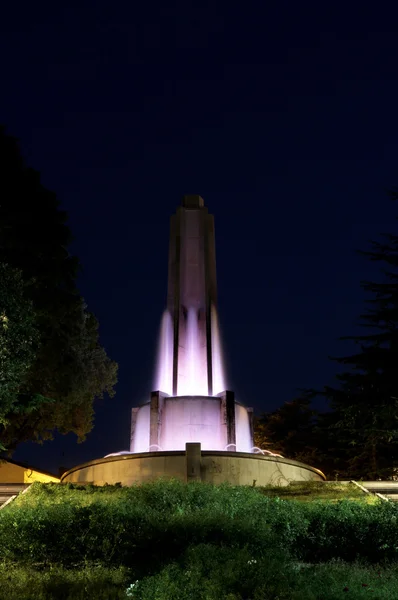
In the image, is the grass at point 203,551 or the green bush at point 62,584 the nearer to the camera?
the grass at point 203,551

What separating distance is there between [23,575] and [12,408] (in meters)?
8.45

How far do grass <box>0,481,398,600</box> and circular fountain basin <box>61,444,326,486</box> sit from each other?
Result: 7358mm

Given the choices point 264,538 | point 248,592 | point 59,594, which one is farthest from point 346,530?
point 59,594

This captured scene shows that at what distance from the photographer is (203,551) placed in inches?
287

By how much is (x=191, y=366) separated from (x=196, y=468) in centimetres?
636

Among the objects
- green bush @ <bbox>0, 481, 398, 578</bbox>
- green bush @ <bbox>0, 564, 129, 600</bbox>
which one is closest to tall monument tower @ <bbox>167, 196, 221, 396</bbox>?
green bush @ <bbox>0, 481, 398, 578</bbox>

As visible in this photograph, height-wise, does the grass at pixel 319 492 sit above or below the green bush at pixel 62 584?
above

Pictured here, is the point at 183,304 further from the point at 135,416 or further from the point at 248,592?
the point at 248,592

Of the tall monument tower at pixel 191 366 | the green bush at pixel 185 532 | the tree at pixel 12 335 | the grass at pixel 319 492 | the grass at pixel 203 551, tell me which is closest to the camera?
the grass at pixel 203 551

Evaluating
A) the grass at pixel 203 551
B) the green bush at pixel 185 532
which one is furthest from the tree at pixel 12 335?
the green bush at pixel 185 532

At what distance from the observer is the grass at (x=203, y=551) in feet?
21.2

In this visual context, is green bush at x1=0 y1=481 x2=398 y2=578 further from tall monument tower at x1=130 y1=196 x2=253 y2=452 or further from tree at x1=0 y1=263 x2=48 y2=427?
tall monument tower at x1=130 y1=196 x2=253 y2=452

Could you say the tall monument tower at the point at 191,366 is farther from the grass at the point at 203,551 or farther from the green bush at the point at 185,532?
the green bush at the point at 185,532

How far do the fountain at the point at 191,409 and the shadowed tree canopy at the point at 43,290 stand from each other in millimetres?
3277
